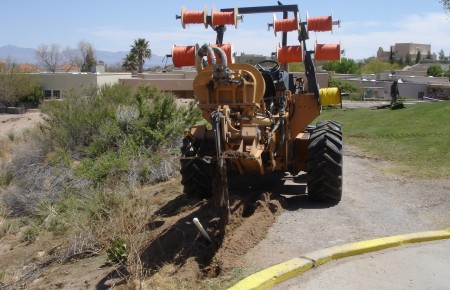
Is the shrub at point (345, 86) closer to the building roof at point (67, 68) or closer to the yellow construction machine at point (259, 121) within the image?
the yellow construction machine at point (259, 121)

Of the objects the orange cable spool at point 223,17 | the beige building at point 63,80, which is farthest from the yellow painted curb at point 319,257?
the beige building at point 63,80

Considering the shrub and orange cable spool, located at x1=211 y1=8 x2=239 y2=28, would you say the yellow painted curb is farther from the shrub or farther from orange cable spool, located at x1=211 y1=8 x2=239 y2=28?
the shrub

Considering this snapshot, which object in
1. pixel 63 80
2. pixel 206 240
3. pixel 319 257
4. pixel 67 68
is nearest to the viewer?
pixel 319 257

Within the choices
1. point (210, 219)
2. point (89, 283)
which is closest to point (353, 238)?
point (210, 219)

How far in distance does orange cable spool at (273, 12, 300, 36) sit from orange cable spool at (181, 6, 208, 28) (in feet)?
3.85

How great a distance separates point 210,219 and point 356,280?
2.77 meters

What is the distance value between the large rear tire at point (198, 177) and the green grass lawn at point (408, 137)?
5.07 m

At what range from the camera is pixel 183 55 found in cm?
932

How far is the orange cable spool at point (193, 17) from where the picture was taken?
391 inches

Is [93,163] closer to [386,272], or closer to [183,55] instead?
[183,55]

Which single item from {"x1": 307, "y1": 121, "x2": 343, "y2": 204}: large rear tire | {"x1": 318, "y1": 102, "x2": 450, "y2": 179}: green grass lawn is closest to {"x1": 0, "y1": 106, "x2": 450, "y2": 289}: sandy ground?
{"x1": 307, "y1": 121, "x2": 343, "y2": 204}: large rear tire

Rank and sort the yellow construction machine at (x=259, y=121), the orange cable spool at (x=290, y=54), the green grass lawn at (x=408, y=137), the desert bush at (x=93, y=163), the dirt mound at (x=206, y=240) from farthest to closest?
1. the green grass lawn at (x=408, y=137)
2. the desert bush at (x=93, y=163)
3. the orange cable spool at (x=290, y=54)
4. the yellow construction machine at (x=259, y=121)
5. the dirt mound at (x=206, y=240)

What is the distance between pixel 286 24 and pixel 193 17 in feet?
5.09

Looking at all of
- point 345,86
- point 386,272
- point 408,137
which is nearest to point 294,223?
point 386,272
